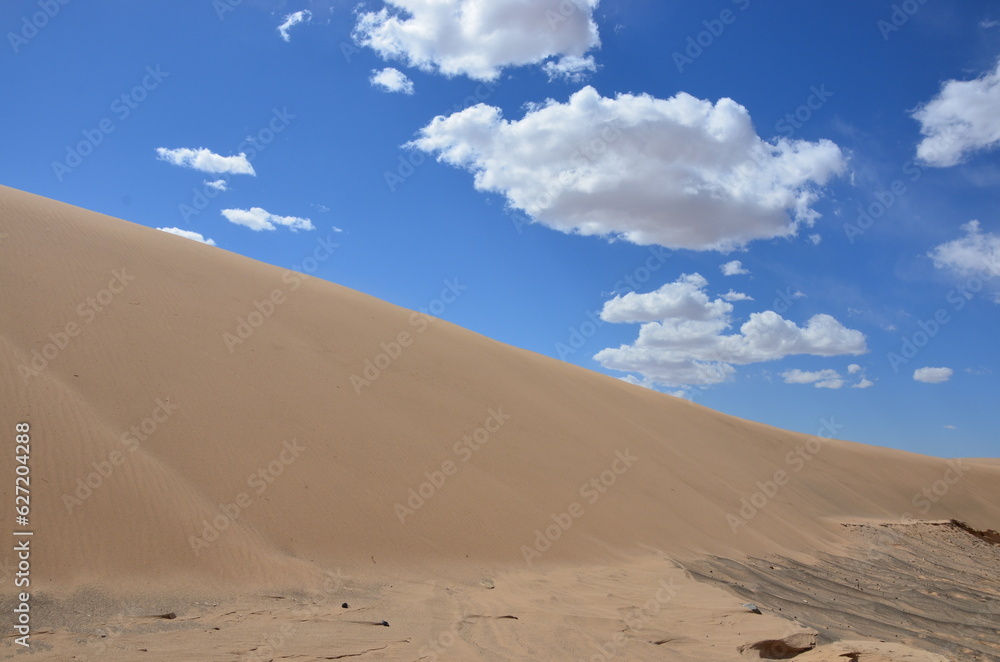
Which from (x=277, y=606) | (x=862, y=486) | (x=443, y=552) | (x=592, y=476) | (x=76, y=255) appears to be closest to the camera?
(x=277, y=606)

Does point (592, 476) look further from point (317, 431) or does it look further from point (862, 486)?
point (862, 486)

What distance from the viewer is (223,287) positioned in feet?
40.1

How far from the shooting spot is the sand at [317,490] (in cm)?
527

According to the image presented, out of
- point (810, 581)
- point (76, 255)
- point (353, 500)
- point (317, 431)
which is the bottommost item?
point (810, 581)

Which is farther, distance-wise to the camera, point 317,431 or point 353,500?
point 317,431

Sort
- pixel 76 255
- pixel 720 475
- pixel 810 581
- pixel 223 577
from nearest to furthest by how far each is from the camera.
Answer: pixel 223 577 < pixel 810 581 < pixel 76 255 < pixel 720 475

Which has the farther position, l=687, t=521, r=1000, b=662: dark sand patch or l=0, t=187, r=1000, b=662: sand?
l=687, t=521, r=1000, b=662: dark sand patch

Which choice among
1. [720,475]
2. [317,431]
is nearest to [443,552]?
[317,431]

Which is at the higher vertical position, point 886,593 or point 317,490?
point 317,490

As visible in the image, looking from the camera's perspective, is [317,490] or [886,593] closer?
[317,490]

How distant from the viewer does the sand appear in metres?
5.27

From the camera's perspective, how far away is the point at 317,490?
25.6 ft

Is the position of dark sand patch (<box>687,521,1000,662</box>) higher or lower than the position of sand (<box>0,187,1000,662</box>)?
lower

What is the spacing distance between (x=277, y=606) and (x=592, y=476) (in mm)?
6795
